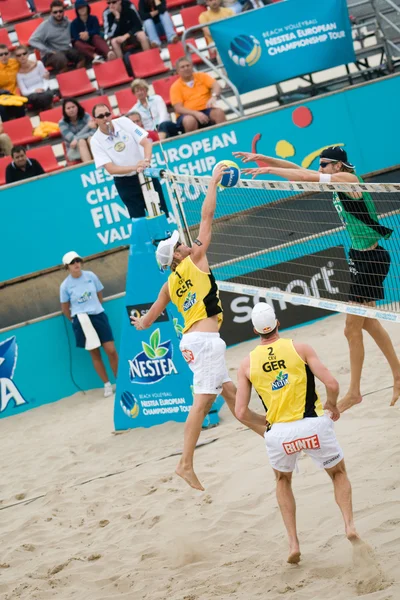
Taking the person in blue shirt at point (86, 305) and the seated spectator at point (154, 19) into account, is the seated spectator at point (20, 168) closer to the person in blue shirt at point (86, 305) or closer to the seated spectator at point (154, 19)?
the person in blue shirt at point (86, 305)

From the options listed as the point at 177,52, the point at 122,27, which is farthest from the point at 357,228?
the point at 122,27

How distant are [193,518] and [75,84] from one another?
9.09 m

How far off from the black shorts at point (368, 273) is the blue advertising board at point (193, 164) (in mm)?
4537

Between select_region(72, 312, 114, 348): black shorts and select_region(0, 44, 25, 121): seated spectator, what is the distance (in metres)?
4.19

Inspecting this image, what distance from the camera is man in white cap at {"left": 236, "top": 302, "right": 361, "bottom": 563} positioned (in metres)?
5.11

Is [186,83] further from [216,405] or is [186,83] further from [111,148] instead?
[216,405]

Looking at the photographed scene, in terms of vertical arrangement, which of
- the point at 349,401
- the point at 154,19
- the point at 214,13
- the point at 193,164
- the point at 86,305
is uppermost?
the point at 154,19

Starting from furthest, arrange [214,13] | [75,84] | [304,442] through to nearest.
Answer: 1. [75,84]
2. [214,13]
3. [304,442]

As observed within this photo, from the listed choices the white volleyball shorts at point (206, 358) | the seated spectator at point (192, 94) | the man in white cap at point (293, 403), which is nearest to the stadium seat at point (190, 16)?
the seated spectator at point (192, 94)

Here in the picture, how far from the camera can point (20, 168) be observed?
1188 centimetres

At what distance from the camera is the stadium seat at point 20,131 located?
13383mm

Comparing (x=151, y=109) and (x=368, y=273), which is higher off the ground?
(x=151, y=109)

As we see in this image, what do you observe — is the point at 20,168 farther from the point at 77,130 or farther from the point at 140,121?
the point at 140,121

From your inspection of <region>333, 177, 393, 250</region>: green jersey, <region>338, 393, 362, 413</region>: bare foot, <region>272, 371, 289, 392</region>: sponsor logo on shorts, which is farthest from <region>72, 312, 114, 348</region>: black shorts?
<region>272, 371, 289, 392</region>: sponsor logo on shorts
